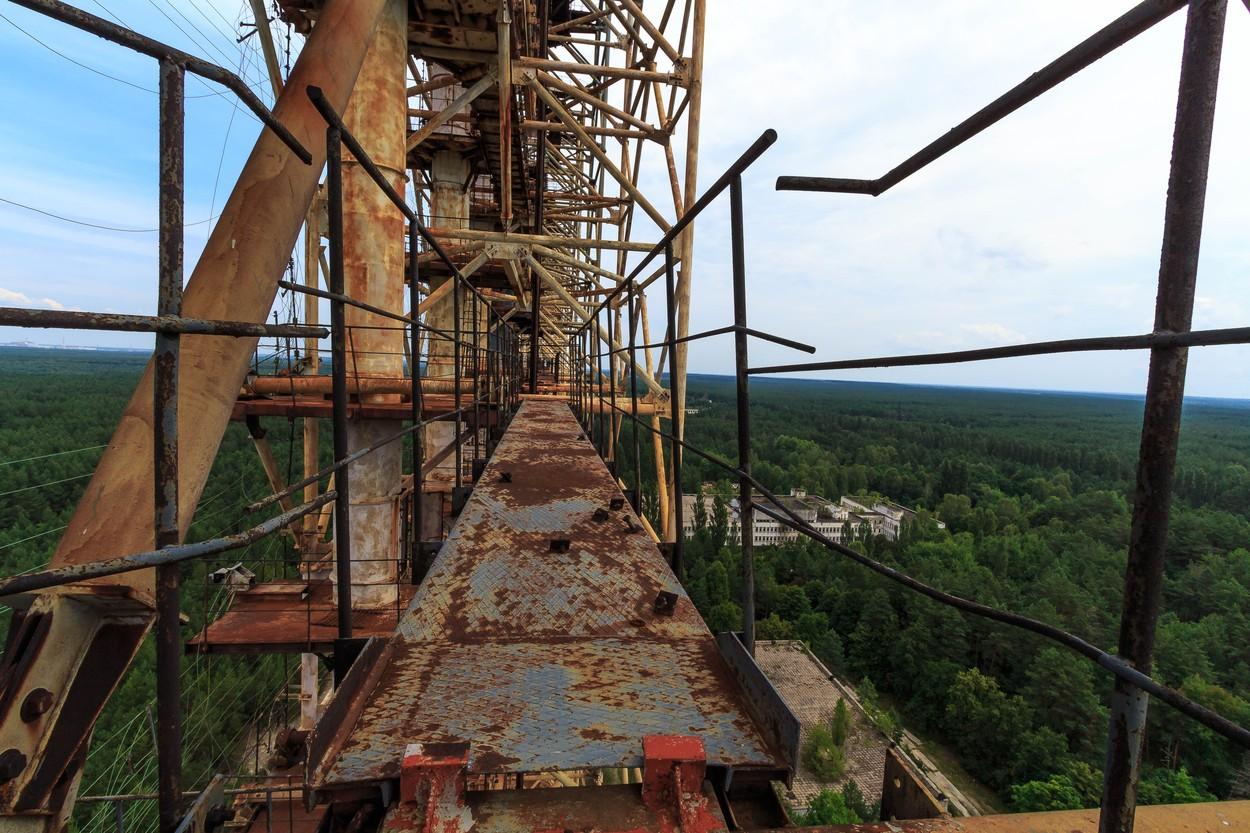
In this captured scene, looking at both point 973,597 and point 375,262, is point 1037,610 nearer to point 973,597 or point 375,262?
point 973,597

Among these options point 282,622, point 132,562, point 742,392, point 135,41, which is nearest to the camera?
point 132,562

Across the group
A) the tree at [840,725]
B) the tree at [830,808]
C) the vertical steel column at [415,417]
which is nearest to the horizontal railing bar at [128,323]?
the vertical steel column at [415,417]

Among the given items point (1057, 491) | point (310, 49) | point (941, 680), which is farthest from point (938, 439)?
point (310, 49)

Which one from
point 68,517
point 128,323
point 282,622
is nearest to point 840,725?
point 282,622

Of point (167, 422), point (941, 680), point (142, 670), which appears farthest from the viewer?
point (941, 680)

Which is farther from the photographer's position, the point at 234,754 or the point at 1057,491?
→ the point at 1057,491

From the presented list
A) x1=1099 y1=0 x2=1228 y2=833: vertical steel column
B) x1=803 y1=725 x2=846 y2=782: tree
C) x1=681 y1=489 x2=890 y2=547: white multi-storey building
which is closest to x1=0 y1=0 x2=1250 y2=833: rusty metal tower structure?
x1=1099 y1=0 x2=1228 y2=833: vertical steel column

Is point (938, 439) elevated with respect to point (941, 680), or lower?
elevated

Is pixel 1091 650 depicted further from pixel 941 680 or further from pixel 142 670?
pixel 941 680
